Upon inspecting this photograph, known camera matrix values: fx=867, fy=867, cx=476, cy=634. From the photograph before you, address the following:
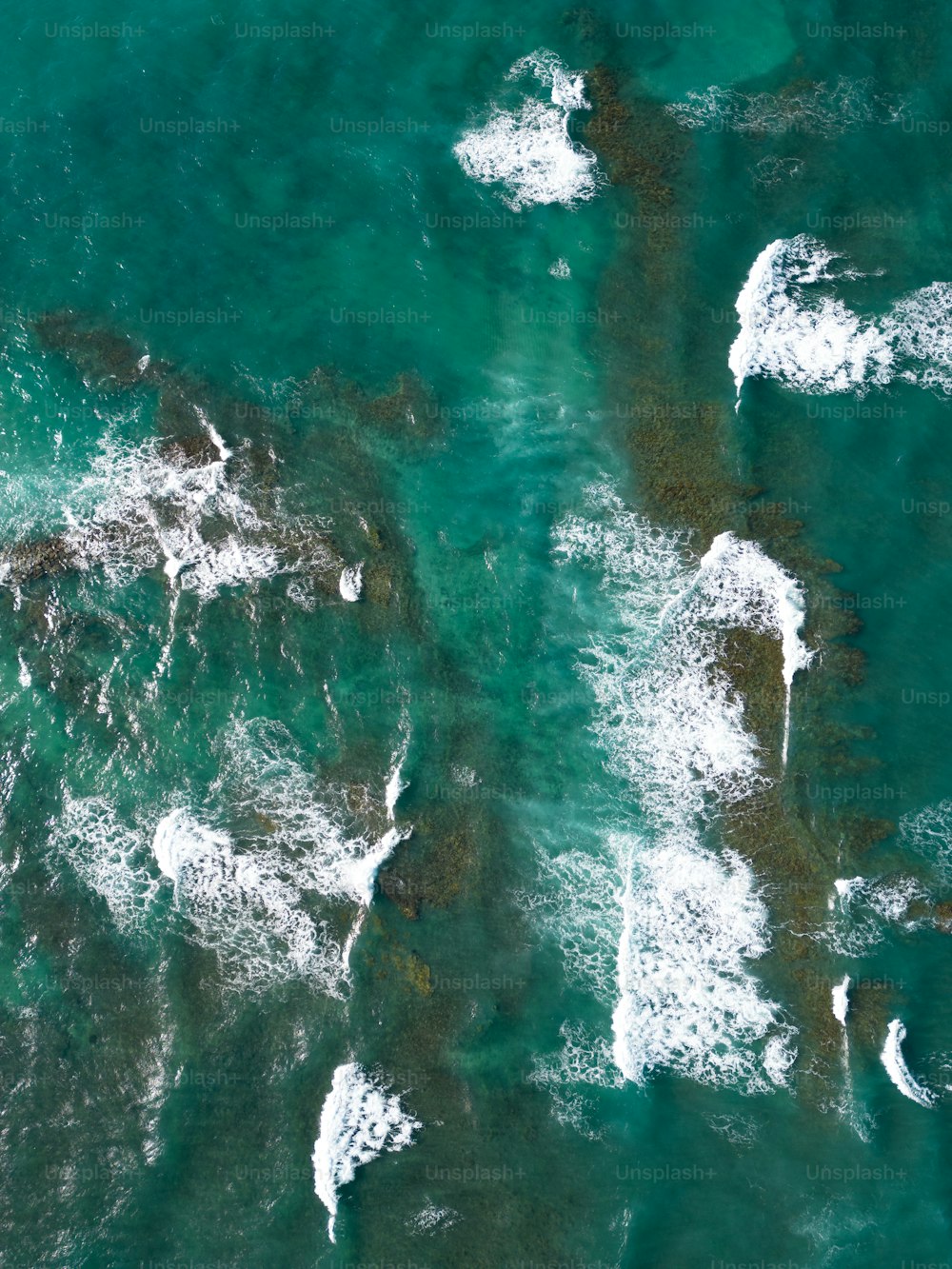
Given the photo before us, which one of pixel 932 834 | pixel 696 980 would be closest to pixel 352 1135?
pixel 696 980

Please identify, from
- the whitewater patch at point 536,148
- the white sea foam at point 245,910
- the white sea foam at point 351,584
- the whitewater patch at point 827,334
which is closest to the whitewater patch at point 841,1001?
the white sea foam at point 245,910

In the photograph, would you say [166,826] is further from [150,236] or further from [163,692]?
[150,236]

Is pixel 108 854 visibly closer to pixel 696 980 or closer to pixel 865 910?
pixel 696 980

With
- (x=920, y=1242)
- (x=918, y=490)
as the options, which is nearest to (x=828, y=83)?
(x=918, y=490)

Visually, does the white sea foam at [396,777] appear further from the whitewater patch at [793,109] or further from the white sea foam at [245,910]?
the whitewater patch at [793,109]

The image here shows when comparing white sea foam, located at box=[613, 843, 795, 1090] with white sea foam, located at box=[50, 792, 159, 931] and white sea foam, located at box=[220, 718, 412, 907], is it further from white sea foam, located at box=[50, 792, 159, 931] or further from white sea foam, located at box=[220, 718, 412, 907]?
white sea foam, located at box=[50, 792, 159, 931]

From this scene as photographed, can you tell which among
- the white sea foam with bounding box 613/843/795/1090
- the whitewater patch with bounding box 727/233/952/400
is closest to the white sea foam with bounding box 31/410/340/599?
the white sea foam with bounding box 613/843/795/1090
